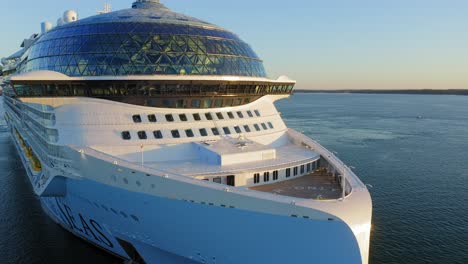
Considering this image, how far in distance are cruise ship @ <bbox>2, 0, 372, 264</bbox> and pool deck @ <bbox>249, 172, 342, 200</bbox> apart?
105mm

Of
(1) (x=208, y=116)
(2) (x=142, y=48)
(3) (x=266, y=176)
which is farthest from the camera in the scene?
(2) (x=142, y=48)

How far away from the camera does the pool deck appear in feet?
57.9

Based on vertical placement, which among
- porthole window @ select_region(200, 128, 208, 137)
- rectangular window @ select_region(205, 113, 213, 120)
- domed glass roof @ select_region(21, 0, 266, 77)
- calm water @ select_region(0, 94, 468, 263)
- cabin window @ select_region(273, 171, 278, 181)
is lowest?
calm water @ select_region(0, 94, 468, 263)

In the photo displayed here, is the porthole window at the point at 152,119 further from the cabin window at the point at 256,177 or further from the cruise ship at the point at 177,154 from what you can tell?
the cabin window at the point at 256,177

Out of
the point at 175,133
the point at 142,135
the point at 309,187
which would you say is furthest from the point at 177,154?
the point at 309,187

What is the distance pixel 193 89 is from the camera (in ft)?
75.9

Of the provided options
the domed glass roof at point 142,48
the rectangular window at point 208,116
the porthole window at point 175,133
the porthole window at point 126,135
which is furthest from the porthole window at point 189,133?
the domed glass roof at point 142,48

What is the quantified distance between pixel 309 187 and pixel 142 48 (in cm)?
1392

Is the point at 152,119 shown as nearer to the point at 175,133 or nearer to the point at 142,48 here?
the point at 175,133

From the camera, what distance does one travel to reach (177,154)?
69.5 feet

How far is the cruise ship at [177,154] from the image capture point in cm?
1459

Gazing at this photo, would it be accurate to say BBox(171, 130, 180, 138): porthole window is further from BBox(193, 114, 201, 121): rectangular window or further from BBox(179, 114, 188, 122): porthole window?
BBox(193, 114, 201, 121): rectangular window

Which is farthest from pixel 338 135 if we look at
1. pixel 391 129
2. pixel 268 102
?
pixel 268 102

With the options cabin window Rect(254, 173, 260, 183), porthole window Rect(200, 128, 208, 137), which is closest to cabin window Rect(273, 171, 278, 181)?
cabin window Rect(254, 173, 260, 183)
